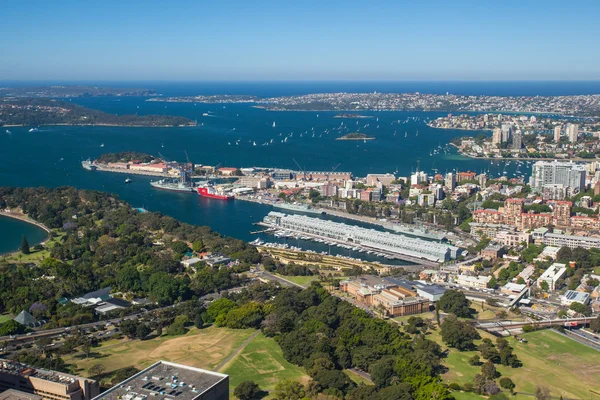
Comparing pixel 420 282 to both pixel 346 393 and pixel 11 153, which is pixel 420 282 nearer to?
pixel 346 393

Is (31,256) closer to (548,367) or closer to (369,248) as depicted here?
(369,248)

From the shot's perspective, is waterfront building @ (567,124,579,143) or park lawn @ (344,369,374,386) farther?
waterfront building @ (567,124,579,143)

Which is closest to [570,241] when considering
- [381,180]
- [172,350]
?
[381,180]

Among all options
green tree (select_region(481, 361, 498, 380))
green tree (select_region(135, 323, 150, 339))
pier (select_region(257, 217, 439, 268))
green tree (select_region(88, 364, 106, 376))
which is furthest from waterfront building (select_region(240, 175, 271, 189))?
green tree (select_region(481, 361, 498, 380))

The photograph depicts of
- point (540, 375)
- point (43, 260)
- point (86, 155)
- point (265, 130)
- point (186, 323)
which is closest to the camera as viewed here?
Answer: point (540, 375)

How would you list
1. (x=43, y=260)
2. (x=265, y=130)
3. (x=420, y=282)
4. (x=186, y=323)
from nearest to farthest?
(x=186, y=323), (x=420, y=282), (x=43, y=260), (x=265, y=130)

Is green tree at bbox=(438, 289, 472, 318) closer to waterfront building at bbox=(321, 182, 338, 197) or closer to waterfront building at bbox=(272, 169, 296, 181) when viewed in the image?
waterfront building at bbox=(321, 182, 338, 197)

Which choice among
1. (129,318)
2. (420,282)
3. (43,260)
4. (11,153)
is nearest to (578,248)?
(420,282)
